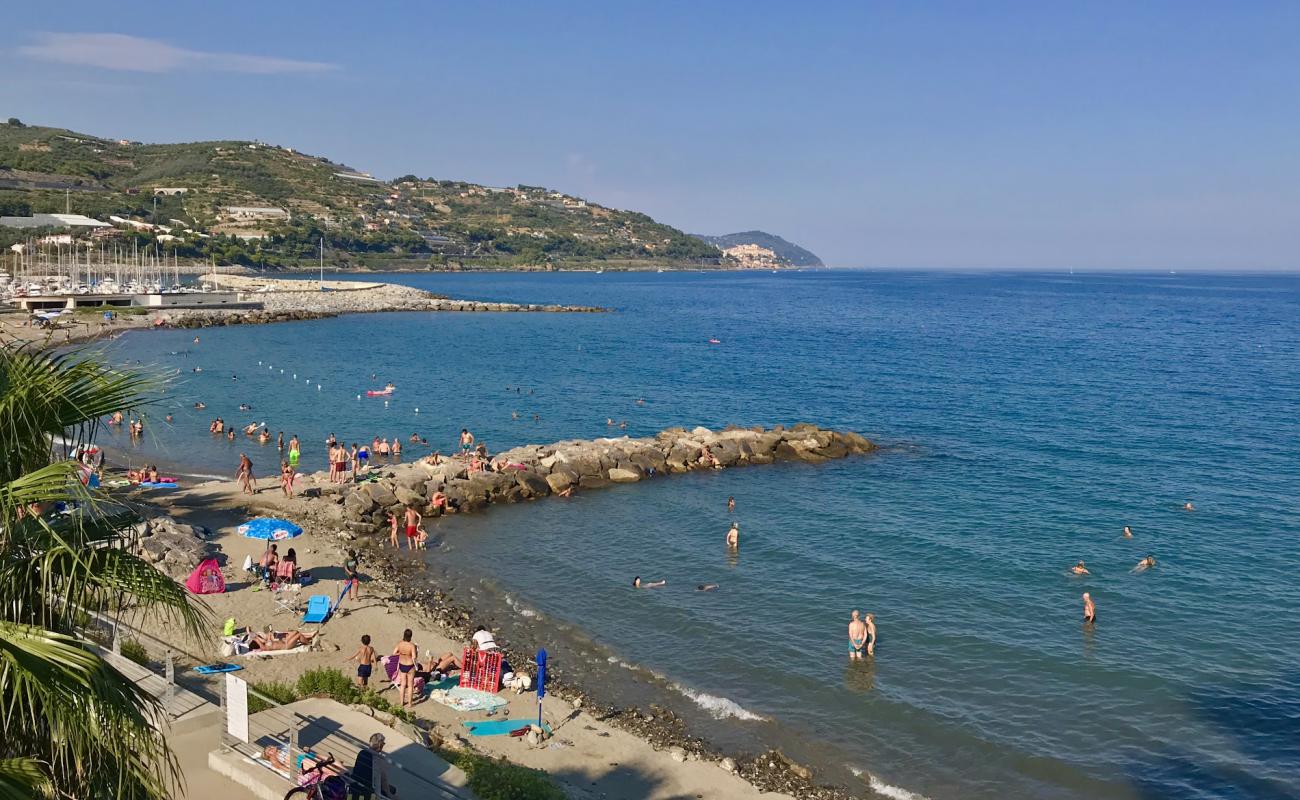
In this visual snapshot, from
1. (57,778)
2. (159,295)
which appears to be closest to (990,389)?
(57,778)

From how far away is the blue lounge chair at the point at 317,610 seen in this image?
20756 millimetres

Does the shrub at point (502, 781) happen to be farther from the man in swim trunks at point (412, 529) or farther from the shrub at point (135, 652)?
the man in swim trunks at point (412, 529)

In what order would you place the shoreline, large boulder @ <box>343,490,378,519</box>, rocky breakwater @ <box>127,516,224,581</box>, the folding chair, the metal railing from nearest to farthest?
the metal railing
the folding chair
rocky breakwater @ <box>127,516,224,581</box>
large boulder @ <box>343,490,378,519</box>
the shoreline

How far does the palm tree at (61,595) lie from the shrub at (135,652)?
11.4 metres

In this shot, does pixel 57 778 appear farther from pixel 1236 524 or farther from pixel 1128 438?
pixel 1128 438

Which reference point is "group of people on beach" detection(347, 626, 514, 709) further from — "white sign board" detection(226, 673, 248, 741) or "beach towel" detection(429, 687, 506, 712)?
"white sign board" detection(226, 673, 248, 741)

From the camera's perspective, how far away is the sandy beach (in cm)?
1527

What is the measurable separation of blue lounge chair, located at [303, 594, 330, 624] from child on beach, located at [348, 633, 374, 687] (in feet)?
8.06

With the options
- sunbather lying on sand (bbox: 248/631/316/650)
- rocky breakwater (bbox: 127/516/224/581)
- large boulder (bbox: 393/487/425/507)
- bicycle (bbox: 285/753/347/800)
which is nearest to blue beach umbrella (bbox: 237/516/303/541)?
rocky breakwater (bbox: 127/516/224/581)

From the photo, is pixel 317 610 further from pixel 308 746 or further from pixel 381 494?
pixel 381 494

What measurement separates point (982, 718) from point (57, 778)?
660 inches

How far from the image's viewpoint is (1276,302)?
168m

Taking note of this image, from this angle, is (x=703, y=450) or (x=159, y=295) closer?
(x=703, y=450)

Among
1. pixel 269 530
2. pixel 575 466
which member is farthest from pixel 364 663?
pixel 575 466
